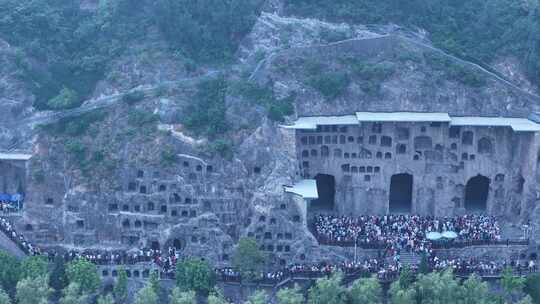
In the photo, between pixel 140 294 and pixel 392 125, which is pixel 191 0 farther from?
pixel 140 294

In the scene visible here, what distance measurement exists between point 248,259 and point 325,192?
13991mm

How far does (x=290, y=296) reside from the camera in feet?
199

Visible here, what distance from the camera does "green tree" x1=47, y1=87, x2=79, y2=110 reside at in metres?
71.6

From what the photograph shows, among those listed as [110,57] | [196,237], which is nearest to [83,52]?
[110,57]

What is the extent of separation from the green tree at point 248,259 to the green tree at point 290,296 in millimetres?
3325

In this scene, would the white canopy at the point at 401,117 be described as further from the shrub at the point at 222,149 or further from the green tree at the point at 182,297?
the green tree at the point at 182,297

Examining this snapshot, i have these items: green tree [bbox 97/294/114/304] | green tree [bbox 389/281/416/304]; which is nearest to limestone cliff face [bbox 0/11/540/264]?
green tree [bbox 389/281/416/304]

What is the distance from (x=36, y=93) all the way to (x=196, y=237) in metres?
18.5

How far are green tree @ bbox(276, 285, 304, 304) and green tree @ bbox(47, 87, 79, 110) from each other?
23471 mm

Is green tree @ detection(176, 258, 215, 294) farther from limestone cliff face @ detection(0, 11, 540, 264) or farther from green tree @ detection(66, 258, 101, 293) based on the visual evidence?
green tree @ detection(66, 258, 101, 293)

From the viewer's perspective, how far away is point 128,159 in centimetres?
6769

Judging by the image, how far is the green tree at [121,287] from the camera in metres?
62.7

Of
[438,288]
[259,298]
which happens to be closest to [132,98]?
[259,298]

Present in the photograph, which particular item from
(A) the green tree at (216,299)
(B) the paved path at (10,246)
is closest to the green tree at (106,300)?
(A) the green tree at (216,299)
